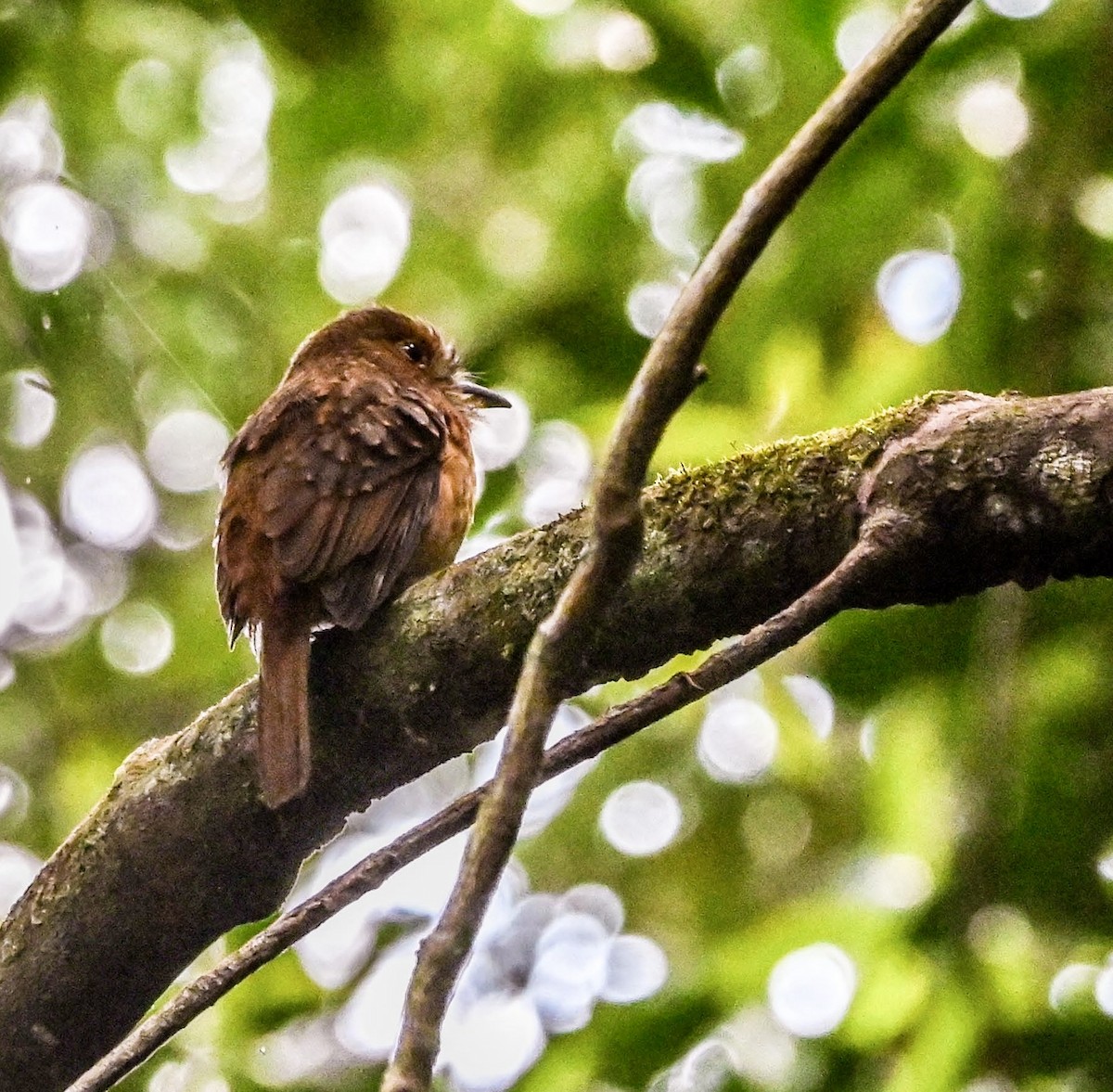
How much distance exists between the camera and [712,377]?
4008 millimetres

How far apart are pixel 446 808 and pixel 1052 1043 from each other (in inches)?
75.9

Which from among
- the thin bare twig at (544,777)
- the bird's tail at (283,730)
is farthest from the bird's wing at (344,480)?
the thin bare twig at (544,777)

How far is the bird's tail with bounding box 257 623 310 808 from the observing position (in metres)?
2.29

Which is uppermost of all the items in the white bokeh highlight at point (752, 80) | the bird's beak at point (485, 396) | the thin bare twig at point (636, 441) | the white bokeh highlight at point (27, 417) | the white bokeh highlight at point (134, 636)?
the thin bare twig at point (636, 441)

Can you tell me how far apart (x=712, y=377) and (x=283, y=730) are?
1962mm

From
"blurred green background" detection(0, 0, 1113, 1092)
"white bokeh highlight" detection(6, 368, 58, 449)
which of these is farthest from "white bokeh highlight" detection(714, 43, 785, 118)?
"white bokeh highlight" detection(6, 368, 58, 449)

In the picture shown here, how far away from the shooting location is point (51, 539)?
6.30m

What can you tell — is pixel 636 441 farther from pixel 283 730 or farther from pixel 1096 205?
pixel 1096 205

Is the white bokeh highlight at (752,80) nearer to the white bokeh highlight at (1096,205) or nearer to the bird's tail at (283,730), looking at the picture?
the white bokeh highlight at (1096,205)

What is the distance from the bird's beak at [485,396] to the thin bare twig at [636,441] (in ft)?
8.18

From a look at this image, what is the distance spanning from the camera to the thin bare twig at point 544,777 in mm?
1773

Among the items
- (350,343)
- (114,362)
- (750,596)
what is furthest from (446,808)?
(350,343)

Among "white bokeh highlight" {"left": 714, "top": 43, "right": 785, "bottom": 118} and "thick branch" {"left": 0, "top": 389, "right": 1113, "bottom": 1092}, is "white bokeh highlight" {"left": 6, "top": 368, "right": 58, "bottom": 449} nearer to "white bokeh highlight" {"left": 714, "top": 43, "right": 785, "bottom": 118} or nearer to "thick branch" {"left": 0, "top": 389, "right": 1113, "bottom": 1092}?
"white bokeh highlight" {"left": 714, "top": 43, "right": 785, "bottom": 118}

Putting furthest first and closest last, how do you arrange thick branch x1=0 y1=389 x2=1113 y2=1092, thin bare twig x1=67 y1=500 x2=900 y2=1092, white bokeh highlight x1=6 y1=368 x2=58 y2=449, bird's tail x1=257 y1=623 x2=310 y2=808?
white bokeh highlight x1=6 y1=368 x2=58 y2=449 → bird's tail x1=257 y1=623 x2=310 y2=808 → thick branch x1=0 y1=389 x2=1113 y2=1092 → thin bare twig x1=67 y1=500 x2=900 y2=1092
